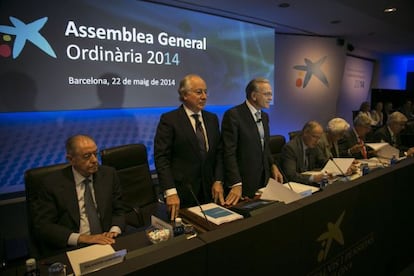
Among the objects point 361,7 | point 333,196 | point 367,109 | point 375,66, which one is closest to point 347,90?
point 367,109

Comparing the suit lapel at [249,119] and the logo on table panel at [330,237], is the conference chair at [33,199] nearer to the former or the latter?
the suit lapel at [249,119]

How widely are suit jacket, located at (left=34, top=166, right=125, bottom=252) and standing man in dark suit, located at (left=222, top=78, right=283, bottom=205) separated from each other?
2.52ft

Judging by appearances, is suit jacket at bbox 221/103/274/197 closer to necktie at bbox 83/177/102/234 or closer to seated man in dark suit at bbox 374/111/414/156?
necktie at bbox 83/177/102/234

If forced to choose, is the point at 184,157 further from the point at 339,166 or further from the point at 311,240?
the point at 339,166

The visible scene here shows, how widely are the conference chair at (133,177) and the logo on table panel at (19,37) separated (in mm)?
1228

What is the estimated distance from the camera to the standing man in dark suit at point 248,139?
2.02m

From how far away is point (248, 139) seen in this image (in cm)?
206

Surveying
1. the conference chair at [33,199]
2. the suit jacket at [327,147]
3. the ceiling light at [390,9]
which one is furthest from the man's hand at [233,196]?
the ceiling light at [390,9]

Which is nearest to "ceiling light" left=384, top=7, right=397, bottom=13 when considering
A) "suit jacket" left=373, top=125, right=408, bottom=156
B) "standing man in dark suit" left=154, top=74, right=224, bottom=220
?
"suit jacket" left=373, top=125, right=408, bottom=156

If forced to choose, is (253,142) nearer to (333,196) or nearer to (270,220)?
(333,196)

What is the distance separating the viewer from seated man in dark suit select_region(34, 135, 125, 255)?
1626mm

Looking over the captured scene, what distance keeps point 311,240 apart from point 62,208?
131 centimetres

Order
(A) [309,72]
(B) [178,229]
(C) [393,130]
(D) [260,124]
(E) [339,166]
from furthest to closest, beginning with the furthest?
(A) [309,72] < (C) [393,130] < (E) [339,166] < (D) [260,124] < (B) [178,229]

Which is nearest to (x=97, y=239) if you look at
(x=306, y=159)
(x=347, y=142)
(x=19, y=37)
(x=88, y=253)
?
(x=88, y=253)
